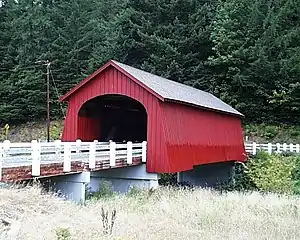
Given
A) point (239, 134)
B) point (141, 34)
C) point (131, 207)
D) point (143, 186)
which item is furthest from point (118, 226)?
point (141, 34)

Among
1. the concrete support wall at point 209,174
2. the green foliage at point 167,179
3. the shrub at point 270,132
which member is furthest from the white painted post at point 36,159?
the shrub at point 270,132

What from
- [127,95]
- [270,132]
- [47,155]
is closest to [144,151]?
[127,95]

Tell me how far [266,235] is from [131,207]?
404cm

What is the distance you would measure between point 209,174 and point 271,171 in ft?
13.2

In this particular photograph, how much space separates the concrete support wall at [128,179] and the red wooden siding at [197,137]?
89 centimetres

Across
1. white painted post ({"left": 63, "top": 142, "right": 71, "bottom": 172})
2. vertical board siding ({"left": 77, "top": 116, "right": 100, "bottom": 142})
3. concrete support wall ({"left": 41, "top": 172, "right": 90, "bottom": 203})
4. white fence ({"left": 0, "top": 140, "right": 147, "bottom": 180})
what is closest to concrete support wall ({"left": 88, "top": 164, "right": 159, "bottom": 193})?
white fence ({"left": 0, "top": 140, "right": 147, "bottom": 180})

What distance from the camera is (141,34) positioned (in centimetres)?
Answer: 3503

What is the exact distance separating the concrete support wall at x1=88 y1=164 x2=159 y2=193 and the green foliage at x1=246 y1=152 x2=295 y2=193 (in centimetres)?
701

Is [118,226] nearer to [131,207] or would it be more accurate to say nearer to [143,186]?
[131,207]

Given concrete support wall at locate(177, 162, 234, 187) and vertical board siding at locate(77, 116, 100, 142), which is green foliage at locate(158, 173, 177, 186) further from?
vertical board siding at locate(77, 116, 100, 142)

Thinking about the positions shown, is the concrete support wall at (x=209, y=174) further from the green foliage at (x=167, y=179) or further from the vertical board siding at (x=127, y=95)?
the vertical board siding at (x=127, y=95)

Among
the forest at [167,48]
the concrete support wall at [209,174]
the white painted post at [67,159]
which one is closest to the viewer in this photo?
Result: the white painted post at [67,159]

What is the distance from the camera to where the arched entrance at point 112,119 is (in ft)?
64.2

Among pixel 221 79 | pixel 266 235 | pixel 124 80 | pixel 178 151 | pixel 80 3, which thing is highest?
pixel 80 3
